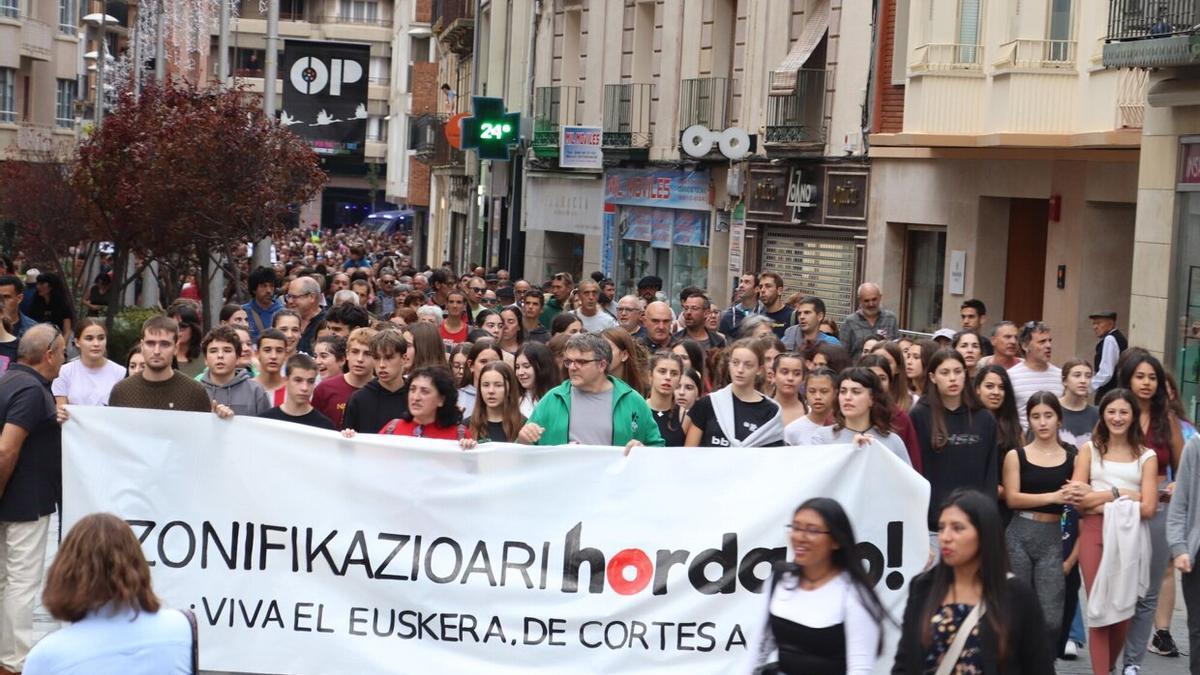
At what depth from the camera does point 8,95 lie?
57.2 m

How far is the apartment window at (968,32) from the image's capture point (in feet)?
77.3

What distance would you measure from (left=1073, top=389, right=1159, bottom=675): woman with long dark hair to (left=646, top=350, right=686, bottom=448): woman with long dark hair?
2.21 meters

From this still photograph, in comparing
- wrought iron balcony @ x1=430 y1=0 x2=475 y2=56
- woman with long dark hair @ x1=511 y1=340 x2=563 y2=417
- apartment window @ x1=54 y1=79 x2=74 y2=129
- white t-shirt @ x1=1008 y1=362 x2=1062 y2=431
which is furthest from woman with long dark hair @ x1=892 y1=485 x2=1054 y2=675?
apartment window @ x1=54 y1=79 x2=74 y2=129

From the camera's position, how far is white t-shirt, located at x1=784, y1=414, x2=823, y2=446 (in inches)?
389

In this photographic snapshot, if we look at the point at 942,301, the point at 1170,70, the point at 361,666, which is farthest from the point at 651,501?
the point at 942,301

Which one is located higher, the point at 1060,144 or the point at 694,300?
the point at 1060,144

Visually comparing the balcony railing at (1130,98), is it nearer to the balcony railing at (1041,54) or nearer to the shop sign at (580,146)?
the balcony railing at (1041,54)

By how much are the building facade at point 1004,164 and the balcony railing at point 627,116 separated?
30.5ft

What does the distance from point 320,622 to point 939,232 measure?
17.2 m

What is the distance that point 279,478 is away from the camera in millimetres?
9539

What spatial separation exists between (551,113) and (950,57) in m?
17.9

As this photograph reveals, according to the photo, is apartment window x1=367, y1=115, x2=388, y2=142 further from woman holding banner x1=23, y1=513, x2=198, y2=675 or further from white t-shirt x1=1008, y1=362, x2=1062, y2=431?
woman holding banner x1=23, y1=513, x2=198, y2=675

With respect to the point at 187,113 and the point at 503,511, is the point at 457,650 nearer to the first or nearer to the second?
the point at 503,511

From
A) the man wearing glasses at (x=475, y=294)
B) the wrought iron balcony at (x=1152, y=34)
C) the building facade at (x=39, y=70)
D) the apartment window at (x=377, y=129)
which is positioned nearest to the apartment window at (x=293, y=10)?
the apartment window at (x=377, y=129)
